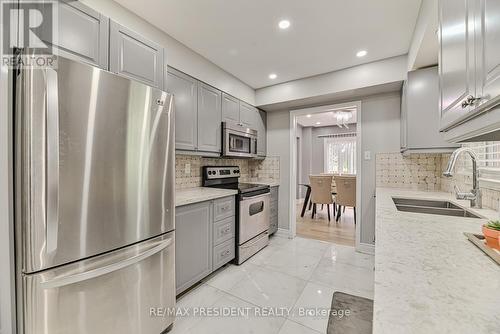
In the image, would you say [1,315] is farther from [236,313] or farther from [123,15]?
[123,15]

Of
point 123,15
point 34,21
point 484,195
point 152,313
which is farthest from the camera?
point 123,15

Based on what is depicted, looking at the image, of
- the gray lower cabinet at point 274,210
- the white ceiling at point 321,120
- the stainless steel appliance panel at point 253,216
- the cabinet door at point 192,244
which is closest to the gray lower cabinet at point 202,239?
the cabinet door at point 192,244

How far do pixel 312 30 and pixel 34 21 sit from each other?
1.92m

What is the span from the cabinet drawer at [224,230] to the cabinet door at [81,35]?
1660 mm

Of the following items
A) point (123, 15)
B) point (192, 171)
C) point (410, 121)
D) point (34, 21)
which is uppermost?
point (123, 15)

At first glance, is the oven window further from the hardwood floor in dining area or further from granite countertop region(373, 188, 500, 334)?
granite countertop region(373, 188, 500, 334)

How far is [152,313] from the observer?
137cm

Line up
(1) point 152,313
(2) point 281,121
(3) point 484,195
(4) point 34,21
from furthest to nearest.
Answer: (2) point 281,121 → (3) point 484,195 → (1) point 152,313 → (4) point 34,21

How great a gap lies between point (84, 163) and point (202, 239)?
4.17 ft

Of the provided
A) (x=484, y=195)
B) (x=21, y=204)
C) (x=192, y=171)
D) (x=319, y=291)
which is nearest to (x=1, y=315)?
(x=21, y=204)

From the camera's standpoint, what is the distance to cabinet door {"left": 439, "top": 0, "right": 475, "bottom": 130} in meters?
0.70

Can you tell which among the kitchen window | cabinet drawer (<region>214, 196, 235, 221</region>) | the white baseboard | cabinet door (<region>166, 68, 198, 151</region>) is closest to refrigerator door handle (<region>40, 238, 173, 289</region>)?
cabinet drawer (<region>214, 196, 235, 221</region>)

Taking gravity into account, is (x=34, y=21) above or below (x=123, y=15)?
below

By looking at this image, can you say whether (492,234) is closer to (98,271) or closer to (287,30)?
(98,271)
